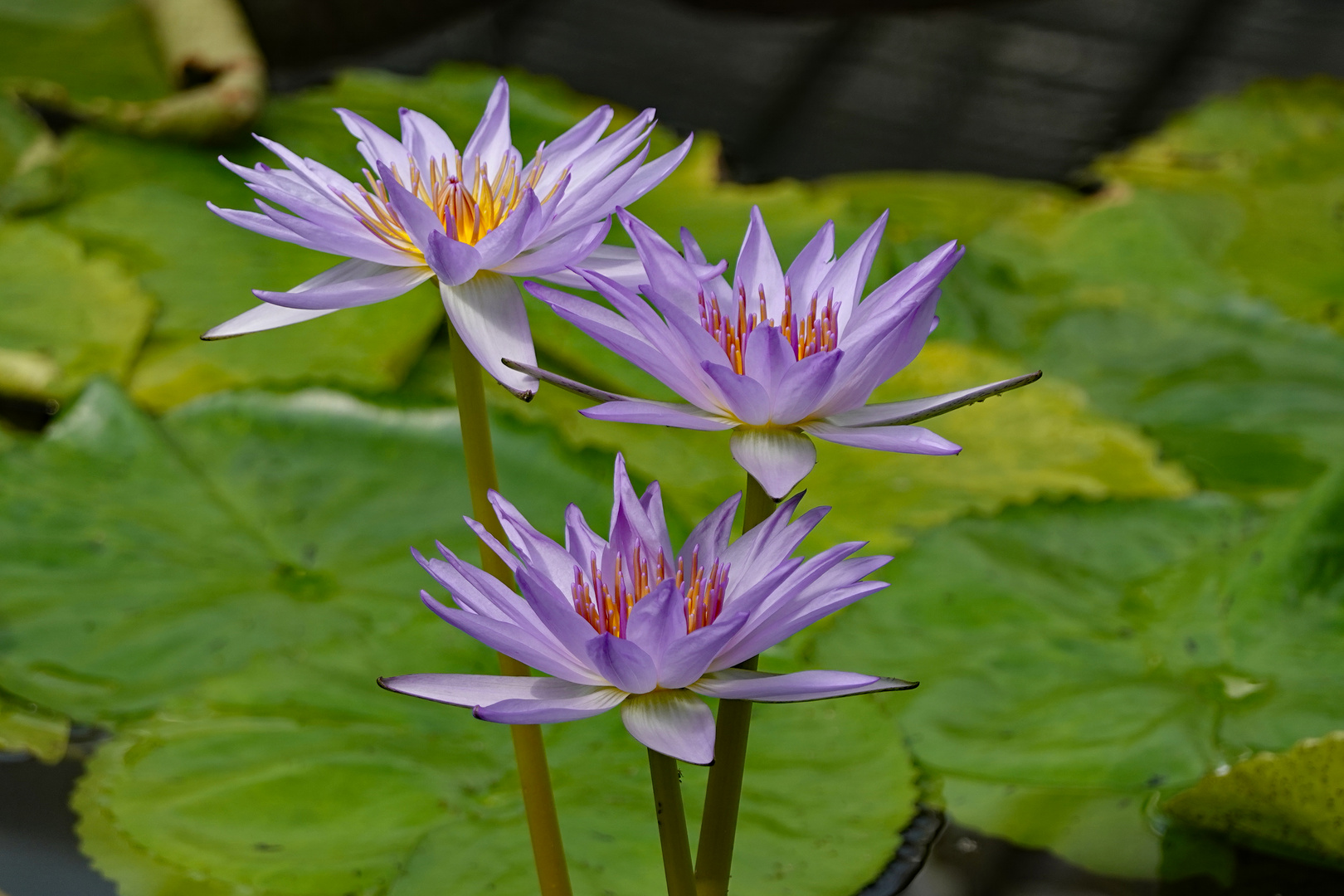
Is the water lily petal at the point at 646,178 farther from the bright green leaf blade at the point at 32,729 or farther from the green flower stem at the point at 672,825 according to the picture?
the bright green leaf blade at the point at 32,729

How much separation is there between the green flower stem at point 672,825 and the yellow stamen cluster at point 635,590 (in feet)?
0.23

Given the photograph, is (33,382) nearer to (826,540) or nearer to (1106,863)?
(826,540)

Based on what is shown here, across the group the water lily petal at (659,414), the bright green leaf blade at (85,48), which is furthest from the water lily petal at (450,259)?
the bright green leaf blade at (85,48)

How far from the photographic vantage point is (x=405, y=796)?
1047mm

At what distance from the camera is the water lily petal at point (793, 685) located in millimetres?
509

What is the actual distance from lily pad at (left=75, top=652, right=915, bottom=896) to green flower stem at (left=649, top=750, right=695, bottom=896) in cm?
38

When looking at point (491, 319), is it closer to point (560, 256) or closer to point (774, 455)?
Answer: point (560, 256)

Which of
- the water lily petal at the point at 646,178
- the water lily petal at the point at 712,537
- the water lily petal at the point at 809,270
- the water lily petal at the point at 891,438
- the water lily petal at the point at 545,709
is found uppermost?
the water lily petal at the point at 646,178

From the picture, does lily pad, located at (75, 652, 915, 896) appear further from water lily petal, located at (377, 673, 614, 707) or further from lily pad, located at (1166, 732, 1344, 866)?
water lily petal, located at (377, 673, 614, 707)

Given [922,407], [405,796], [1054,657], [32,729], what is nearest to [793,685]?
[922,407]

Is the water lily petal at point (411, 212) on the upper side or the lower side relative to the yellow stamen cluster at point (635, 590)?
upper

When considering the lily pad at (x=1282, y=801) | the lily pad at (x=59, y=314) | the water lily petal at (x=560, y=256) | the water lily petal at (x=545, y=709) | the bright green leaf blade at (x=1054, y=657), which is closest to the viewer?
the water lily petal at (x=545, y=709)

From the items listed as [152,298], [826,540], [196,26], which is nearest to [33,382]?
[152,298]

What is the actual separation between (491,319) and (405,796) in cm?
62
